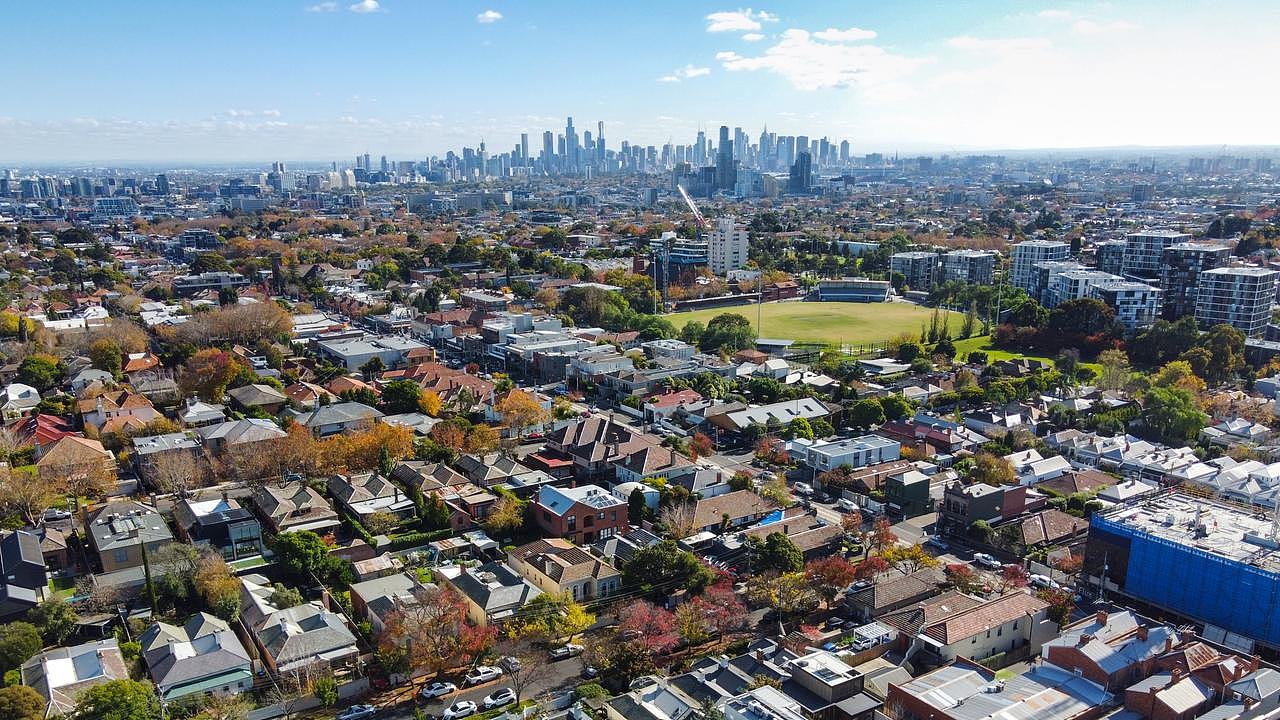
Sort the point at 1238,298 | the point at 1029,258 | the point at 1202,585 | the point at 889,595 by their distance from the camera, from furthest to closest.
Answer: the point at 1029,258 < the point at 1238,298 < the point at 889,595 < the point at 1202,585

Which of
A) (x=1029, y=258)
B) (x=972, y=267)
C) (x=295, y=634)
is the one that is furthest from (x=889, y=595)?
(x=972, y=267)

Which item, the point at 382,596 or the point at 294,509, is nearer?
the point at 382,596

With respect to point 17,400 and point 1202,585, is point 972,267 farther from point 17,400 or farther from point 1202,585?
point 17,400

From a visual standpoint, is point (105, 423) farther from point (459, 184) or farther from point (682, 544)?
point (459, 184)

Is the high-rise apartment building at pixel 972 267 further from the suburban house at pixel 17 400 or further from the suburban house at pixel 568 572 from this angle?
the suburban house at pixel 17 400

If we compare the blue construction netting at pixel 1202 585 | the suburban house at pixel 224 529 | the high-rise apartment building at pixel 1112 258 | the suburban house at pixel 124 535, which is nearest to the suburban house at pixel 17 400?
the suburban house at pixel 124 535

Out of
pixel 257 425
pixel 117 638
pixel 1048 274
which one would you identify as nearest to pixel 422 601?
pixel 117 638
